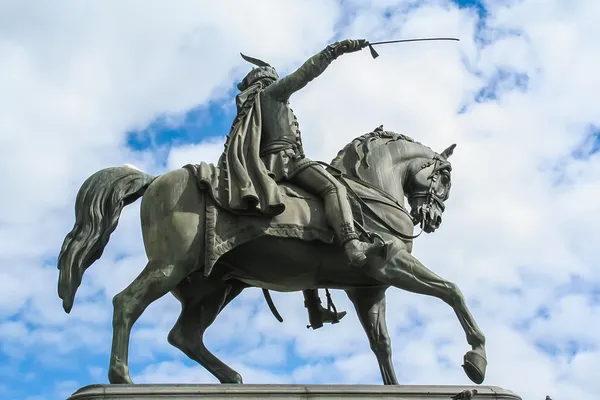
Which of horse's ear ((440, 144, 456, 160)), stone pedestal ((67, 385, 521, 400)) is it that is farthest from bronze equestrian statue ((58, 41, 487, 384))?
horse's ear ((440, 144, 456, 160))

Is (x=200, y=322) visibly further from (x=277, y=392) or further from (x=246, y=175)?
(x=277, y=392)

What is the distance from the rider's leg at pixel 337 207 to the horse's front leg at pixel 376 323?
129 cm

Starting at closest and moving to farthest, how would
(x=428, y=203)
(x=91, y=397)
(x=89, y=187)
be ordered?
(x=91, y=397)
(x=89, y=187)
(x=428, y=203)

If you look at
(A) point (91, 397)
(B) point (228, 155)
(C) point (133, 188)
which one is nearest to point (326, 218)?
(B) point (228, 155)

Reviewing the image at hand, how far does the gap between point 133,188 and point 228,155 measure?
1.15m

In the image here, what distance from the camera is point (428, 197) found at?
1246 centimetres

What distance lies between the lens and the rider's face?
1237 cm

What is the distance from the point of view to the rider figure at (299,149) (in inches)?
441

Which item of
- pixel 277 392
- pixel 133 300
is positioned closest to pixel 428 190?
pixel 277 392

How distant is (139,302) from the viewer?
10641 millimetres

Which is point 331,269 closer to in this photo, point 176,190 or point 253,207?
point 253,207

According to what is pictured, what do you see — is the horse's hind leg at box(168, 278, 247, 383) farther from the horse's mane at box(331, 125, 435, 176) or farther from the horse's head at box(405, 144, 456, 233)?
the horse's head at box(405, 144, 456, 233)

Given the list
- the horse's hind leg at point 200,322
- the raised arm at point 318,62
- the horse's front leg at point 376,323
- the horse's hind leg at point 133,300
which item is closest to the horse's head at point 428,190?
the horse's front leg at point 376,323

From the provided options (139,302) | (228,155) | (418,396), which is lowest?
(418,396)
